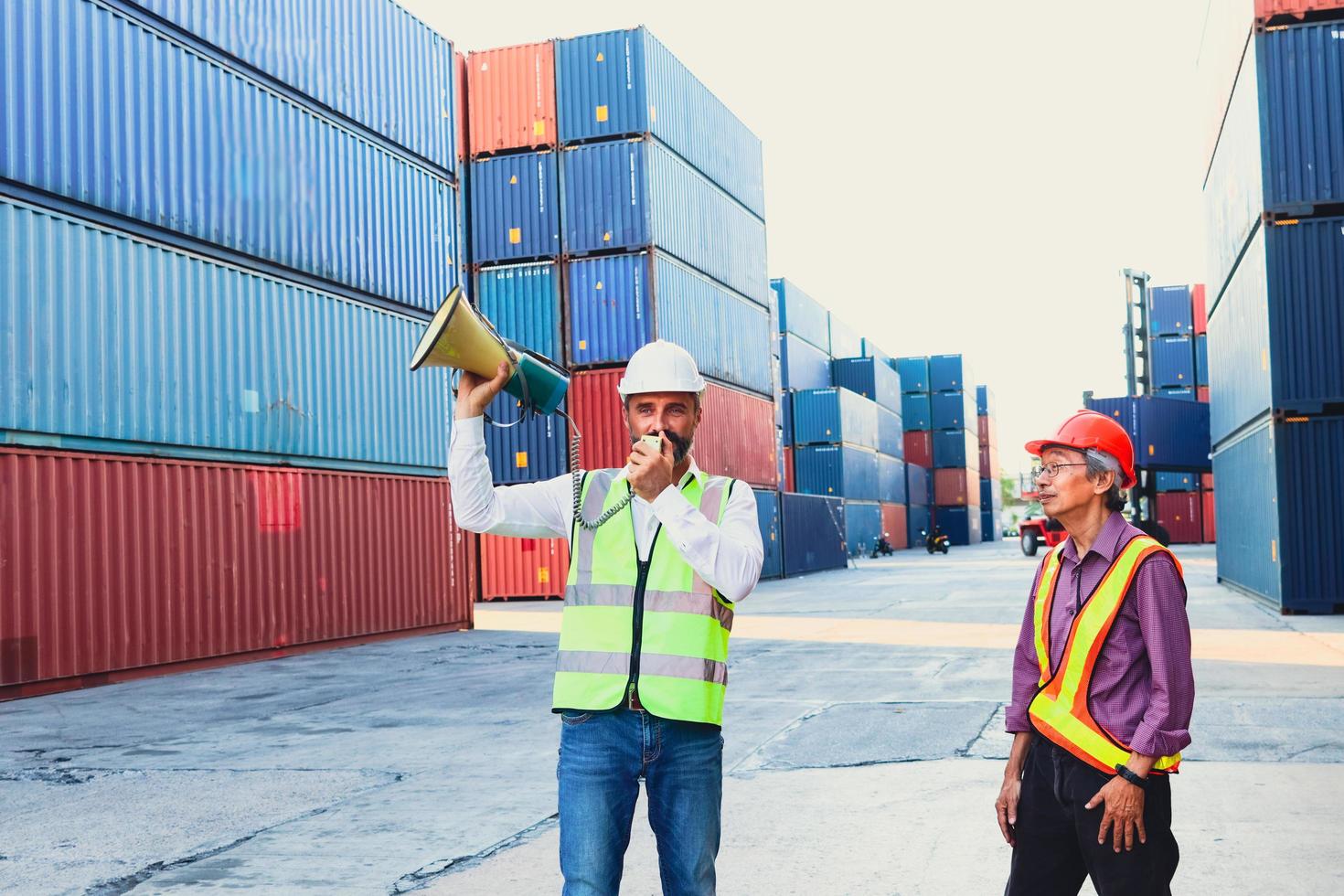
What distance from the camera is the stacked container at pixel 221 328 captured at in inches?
482

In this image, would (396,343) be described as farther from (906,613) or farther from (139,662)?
(906,613)

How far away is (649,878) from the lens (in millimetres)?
5074

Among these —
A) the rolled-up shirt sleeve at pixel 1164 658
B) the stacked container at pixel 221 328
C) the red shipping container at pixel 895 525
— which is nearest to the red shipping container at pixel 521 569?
the stacked container at pixel 221 328

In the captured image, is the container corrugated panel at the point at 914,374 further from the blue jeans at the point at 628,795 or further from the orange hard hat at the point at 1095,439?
the blue jeans at the point at 628,795

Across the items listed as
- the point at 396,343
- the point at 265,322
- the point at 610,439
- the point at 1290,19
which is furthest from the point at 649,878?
the point at 610,439

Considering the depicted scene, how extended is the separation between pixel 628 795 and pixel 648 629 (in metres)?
0.38

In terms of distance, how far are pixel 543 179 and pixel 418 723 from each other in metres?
18.2

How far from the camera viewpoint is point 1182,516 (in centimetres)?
5372

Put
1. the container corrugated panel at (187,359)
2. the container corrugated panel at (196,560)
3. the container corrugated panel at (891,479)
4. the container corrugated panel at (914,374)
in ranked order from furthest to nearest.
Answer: the container corrugated panel at (914,374) → the container corrugated panel at (891,479) → the container corrugated panel at (187,359) → the container corrugated panel at (196,560)

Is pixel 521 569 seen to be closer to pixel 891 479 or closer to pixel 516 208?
pixel 516 208

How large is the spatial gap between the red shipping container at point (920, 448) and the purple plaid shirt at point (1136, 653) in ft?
228

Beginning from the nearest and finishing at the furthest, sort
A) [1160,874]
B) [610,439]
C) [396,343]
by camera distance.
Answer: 1. [1160,874]
2. [396,343]
3. [610,439]

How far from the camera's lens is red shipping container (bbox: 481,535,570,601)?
26.5 m

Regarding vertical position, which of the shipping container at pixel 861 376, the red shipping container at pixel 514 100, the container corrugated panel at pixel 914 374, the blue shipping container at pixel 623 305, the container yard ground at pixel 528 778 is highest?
the red shipping container at pixel 514 100
